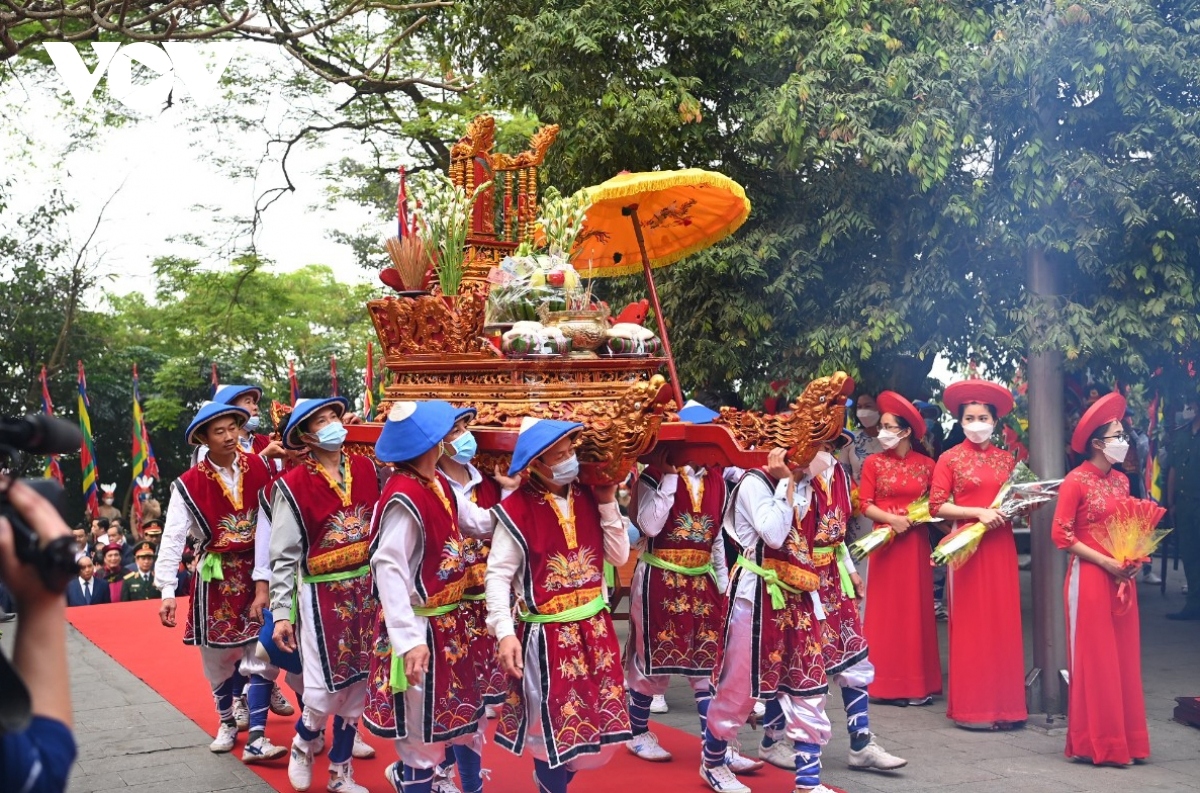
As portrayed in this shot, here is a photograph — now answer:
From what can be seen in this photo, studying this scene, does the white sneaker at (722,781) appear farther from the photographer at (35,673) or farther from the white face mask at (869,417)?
the photographer at (35,673)

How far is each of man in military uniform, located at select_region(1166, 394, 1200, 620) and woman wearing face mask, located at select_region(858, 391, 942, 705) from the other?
3717 millimetres

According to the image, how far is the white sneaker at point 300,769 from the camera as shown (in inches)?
219

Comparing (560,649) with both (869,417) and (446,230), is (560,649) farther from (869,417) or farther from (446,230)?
(869,417)

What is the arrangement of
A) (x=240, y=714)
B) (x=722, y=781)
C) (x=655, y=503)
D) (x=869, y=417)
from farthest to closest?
(x=869, y=417) → (x=240, y=714) → (x=655, y=503) → (x=722, y=781)

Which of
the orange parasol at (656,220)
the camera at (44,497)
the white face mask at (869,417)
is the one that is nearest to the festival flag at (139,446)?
the orange parasol at (656,220)

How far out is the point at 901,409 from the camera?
702 centimetres

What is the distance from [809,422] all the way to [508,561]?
4.42 feet

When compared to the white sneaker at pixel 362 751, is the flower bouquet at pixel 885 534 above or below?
above

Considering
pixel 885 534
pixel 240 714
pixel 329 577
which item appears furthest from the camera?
pixel 885 534

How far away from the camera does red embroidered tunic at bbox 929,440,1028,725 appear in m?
6.64

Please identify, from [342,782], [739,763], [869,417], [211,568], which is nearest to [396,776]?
[342,782]

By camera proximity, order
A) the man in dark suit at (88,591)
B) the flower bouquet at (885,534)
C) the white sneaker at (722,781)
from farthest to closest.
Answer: the man in dark suit at (88,591) < the flower bouquet at (885,534) < the white sneaker at (722,781)

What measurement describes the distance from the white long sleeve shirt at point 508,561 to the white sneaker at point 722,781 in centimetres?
128

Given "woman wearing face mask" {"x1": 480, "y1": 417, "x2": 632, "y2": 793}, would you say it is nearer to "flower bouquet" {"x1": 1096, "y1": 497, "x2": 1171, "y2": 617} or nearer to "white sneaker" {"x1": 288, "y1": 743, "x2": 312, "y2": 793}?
"white sneaker" {"x1": 288, "y1": 743, "x2": 312, "y2": 793}
